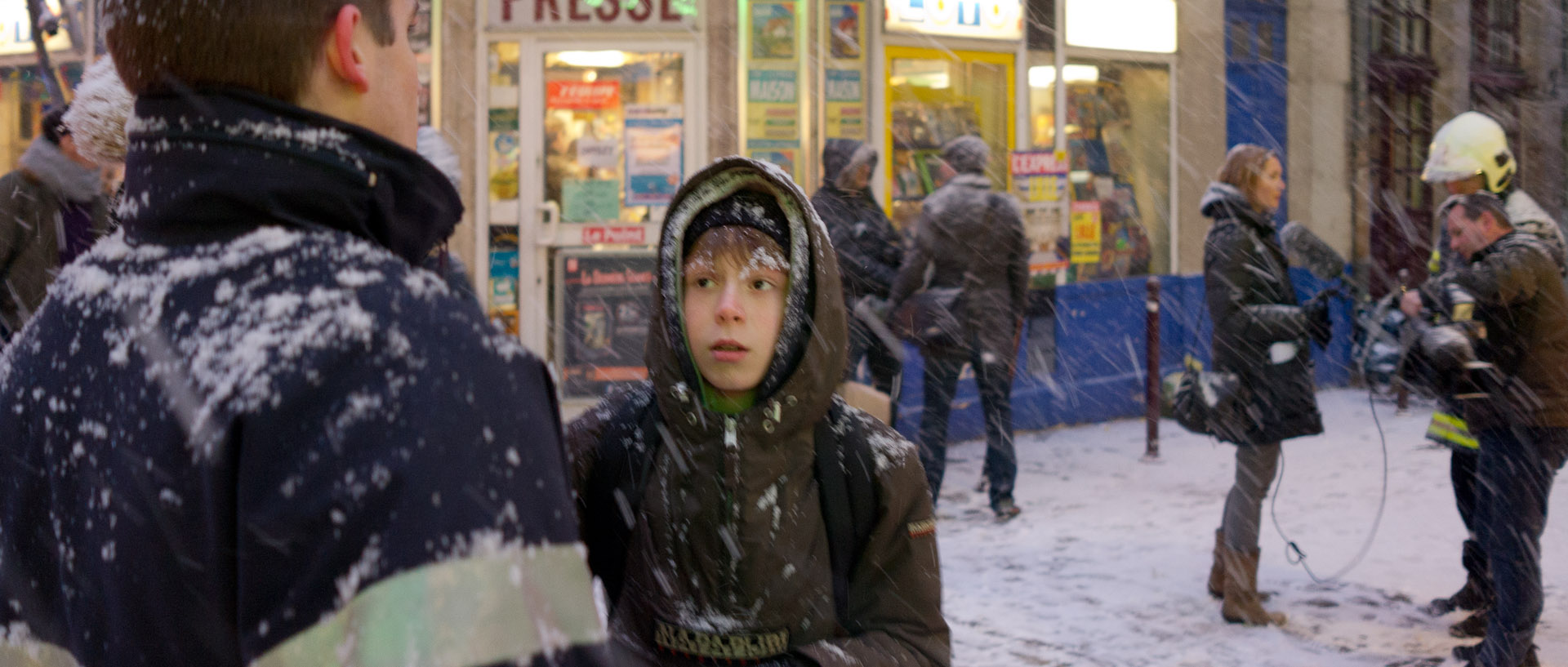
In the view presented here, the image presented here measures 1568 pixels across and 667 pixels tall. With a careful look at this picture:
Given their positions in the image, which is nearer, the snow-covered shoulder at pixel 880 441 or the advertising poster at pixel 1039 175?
the snow-covered shoulder at pixel 880 441

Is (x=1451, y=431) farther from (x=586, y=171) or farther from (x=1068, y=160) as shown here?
(x=586, y=171)

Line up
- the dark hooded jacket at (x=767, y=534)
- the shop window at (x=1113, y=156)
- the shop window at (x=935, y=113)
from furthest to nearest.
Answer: the shop window at (x=1113, y=156) → the shop window at (x=935, y=113) → the dark hooded jacket at (x=767, y=534)

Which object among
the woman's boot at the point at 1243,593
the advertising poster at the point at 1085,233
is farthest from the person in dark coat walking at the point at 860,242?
the advertising poster at the point at 1085,233

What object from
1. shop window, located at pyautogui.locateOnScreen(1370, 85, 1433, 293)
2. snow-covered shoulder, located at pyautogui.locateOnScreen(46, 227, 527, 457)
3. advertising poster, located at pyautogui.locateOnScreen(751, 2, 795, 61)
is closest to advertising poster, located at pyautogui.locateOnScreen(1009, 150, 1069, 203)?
advertising poster, located at pyautogui.locateOnScreen(751, 2, 795, 61)

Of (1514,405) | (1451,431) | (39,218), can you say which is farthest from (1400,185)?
(39,218)

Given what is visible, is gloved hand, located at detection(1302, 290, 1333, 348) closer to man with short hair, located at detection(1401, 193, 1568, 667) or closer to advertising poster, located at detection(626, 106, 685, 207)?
man with short hair, located at detection(1401, 193, 1568, 667)

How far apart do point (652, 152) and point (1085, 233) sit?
3.72 m

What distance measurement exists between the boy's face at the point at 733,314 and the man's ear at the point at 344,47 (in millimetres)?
1154

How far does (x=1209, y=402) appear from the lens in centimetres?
505

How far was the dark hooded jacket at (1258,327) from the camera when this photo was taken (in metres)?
4.91

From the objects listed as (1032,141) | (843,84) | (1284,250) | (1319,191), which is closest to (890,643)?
(1284,250)

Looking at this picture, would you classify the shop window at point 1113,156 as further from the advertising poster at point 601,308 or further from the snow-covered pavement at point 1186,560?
the advertising poster at point 601,308

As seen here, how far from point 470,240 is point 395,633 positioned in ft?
27.8

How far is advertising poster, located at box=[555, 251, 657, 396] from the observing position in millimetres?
9008
